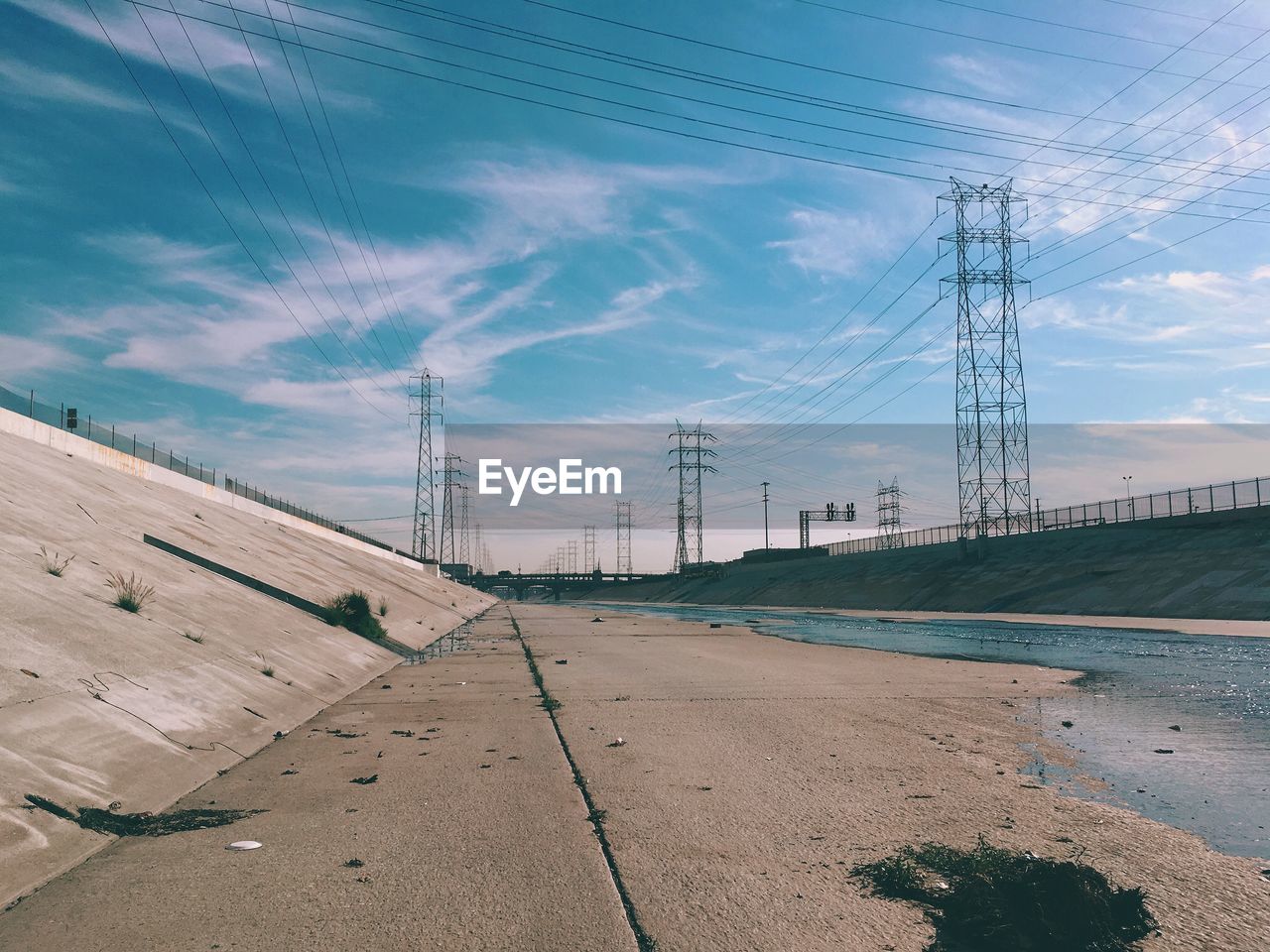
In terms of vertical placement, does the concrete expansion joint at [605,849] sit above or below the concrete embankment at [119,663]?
below

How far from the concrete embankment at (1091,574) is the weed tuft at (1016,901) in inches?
1462

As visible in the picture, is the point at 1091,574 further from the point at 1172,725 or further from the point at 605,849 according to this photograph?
the point at 605,849

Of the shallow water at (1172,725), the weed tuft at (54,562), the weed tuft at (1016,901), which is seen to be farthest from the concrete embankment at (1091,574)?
the weed tuft at (54,562)

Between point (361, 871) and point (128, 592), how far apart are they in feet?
25.8

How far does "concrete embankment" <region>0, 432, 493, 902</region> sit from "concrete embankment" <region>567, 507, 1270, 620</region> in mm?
36377

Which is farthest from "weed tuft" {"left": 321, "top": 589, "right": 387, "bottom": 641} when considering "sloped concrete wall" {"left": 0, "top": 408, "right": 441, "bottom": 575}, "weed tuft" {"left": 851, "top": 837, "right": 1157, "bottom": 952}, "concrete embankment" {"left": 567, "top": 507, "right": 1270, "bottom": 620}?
"concrete embankment" {"left": 567, "top": 507, "right": 1270, "bottom": 620}

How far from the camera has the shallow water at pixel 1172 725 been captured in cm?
643

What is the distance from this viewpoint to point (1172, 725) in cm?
1023

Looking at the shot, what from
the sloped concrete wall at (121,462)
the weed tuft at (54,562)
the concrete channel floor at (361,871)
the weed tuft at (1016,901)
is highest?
the sloped concrete wall at (121,462)

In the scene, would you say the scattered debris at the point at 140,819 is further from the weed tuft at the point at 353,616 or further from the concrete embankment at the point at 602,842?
the weed tuft at the point at 353,616

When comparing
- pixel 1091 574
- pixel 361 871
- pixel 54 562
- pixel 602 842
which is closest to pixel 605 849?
pixel 602 842

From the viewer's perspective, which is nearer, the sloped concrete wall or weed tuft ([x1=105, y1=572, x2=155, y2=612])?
weed tuft ([x1=105, y1=572, x2=155, y2=612])

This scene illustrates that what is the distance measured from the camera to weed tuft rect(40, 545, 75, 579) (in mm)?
10672

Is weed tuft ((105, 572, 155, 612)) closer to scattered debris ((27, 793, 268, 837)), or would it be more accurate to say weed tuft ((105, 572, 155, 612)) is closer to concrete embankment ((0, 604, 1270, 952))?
concrete embankment ((0, 604, 1270, 952))
